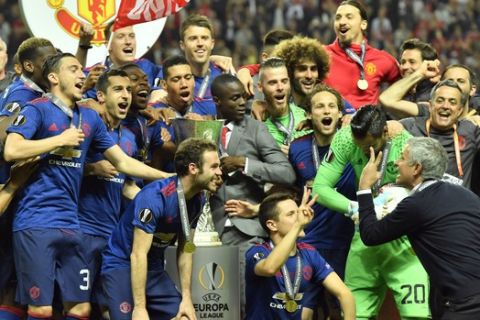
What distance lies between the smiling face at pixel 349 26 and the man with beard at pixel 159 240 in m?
2.39

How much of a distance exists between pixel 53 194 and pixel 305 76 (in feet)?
7.67

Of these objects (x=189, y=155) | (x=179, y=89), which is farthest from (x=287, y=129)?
(x=189, y=155)

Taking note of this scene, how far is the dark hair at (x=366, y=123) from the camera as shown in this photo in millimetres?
8297

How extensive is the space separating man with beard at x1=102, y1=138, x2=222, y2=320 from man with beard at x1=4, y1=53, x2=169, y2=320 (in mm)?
246

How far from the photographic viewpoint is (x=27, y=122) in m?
7.89

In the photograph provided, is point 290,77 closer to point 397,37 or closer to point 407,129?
point 407,129

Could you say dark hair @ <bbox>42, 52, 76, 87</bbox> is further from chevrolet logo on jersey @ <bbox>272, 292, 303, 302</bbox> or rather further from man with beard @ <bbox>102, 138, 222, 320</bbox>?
chevrolet logo on jersey @ <bbox>272, 292, 303, 302</bbox>

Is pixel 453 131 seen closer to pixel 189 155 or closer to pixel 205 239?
pixel 205 239

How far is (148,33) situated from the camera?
34.4 ft

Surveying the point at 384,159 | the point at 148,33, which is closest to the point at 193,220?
the point at 384,159

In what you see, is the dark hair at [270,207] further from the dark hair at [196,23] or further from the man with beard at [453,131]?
the dark hair at [196,23]

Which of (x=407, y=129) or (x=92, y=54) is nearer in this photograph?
(x=407, y=129)

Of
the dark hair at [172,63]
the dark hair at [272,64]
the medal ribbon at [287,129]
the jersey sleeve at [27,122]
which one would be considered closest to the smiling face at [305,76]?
the dark hair at [272,64]

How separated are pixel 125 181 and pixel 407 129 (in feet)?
6.34
